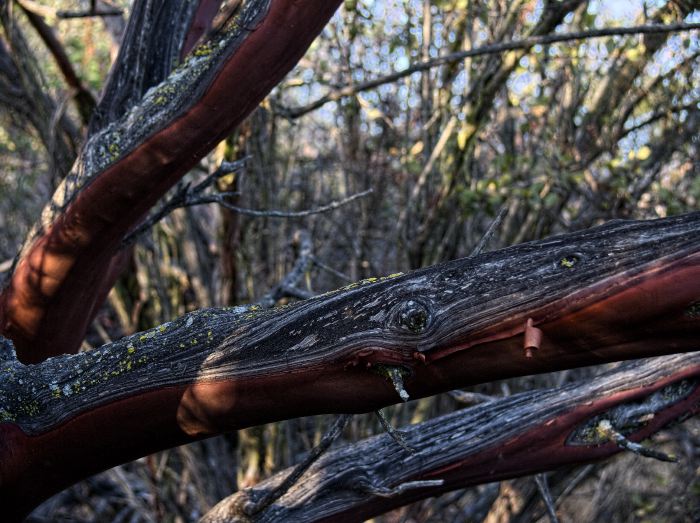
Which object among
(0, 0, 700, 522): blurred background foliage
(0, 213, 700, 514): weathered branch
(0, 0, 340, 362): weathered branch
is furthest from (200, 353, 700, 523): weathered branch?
(0, 0, 700, 522): blurred background foliage

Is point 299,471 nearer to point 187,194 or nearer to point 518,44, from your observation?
point 187,194

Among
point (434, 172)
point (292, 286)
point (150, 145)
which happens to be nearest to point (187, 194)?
point (150, 145)

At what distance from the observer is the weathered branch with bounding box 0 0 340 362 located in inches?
89.7

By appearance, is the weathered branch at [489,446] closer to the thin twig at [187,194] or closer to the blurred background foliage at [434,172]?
the thin twig at [187,194]

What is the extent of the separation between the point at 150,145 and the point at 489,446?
55.2 inches

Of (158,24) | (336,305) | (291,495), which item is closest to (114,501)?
(291,495)

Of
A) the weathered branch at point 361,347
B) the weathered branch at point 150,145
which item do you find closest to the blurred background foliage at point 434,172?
the weathered branch at point 150,145

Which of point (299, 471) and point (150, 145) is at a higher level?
point (150, 145)

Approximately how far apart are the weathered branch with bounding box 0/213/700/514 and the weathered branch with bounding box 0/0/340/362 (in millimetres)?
486

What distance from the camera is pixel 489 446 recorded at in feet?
8.54

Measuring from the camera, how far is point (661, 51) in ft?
16.6

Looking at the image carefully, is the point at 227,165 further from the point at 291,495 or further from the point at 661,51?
the point at 661,51

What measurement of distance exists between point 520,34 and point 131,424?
3.85 metres

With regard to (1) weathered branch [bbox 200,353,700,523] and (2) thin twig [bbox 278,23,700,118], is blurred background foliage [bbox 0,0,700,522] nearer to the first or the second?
(2) thin twig [bbox 278,23,700,118]
